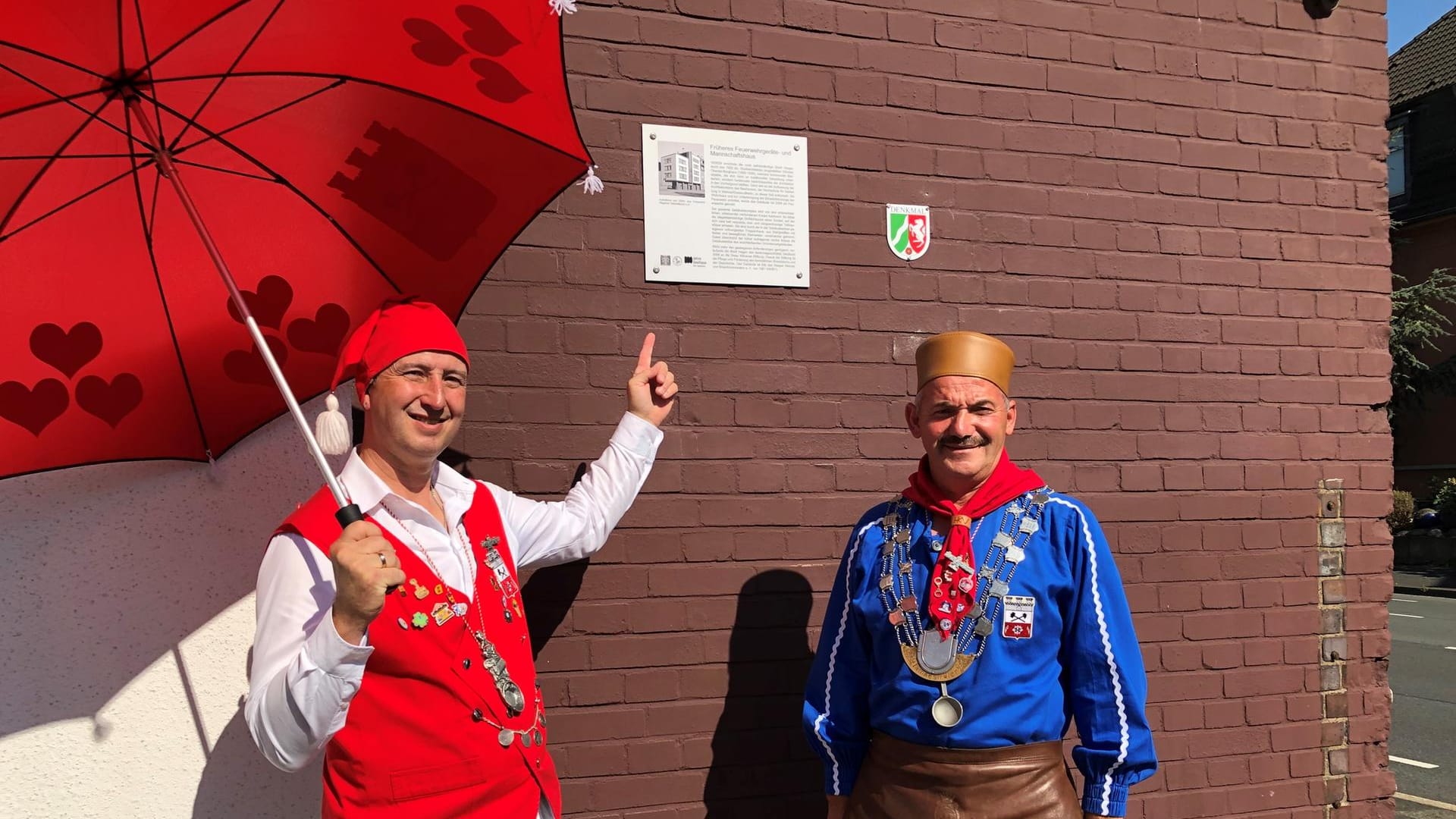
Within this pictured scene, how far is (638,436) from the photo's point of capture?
9.23ft

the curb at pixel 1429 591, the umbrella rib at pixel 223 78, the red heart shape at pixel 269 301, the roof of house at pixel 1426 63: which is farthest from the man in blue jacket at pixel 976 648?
the roof of house at pixel 1426 63

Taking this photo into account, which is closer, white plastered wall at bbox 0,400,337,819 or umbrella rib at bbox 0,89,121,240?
umbrella rib at bbox 0,89,121,240

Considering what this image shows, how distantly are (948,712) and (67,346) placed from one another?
6.87 ft

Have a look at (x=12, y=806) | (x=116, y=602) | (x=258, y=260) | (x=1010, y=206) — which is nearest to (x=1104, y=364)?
(x=1010, y=206)

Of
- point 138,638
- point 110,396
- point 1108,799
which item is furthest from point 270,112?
point 1108,799

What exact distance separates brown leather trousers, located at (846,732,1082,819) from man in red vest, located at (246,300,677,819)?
2.64 feet

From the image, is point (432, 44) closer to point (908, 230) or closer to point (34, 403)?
point (34, 403)

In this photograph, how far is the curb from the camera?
16000mm

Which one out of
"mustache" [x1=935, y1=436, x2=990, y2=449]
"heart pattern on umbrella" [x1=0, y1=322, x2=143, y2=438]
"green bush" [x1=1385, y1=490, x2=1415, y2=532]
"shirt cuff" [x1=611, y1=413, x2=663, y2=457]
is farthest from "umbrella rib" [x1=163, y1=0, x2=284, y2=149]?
"green bush" [x1=1385, y1=490, x2=1415, y2=532]

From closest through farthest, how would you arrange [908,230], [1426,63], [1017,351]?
[908,230] → [1017,351] → [1426,63]

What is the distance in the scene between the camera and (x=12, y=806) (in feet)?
8.87

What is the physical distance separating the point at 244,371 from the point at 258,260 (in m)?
0.32

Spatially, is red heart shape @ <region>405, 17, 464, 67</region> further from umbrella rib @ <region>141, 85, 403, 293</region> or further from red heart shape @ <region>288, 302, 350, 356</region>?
red heart shape @ <region>288, 302, 350, 356</region>

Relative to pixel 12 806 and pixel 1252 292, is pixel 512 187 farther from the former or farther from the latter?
pixel 1252 292
